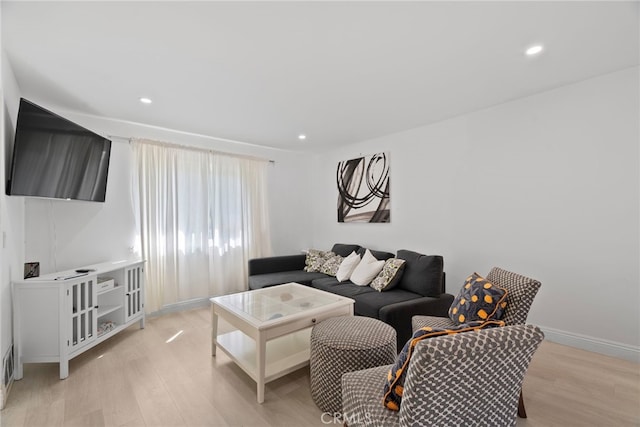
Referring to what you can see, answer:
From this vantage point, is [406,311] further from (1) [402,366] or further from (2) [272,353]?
(1) [402,366]

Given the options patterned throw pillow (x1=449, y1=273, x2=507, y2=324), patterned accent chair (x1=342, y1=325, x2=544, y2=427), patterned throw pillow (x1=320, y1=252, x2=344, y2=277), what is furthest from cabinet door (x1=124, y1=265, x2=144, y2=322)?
patterned throw pillow (x1=449, y1=273, x2=507, y2=324)

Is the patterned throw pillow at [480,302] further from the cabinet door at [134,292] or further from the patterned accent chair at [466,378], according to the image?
the cabinet door at [134,292]

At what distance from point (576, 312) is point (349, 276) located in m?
2.24

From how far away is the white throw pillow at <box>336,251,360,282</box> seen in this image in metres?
3.67

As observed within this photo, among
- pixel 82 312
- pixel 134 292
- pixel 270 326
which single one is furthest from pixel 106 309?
pixel 270 326

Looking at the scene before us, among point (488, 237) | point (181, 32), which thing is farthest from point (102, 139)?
point (488, 237)

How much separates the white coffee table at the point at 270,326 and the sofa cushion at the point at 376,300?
31cm

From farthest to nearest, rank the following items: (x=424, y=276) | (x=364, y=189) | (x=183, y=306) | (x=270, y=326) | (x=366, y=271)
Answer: (x=364, y=189)
(x=183, y=306)
(x=366, y=271)
(x=424, y=276)
(x=270, y=326)

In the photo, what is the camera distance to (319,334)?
1968 millimetres

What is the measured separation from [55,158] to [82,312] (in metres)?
1.34

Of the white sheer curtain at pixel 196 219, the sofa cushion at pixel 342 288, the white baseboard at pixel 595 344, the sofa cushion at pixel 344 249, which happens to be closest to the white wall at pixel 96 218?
the white sheer curtain at pixel 196 219

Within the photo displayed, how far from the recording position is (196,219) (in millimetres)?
4016

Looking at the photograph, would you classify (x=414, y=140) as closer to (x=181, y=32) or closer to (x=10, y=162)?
(x=181, y=32)

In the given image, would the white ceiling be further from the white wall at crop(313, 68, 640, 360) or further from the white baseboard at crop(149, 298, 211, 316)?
the white baseboard at crop(149, 298, 211, 316)
